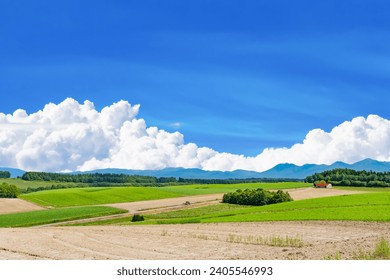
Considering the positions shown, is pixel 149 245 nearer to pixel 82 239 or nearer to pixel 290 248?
pixel 82 239

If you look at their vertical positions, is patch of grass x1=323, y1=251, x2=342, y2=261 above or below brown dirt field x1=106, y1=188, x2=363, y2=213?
above

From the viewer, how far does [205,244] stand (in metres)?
44.8

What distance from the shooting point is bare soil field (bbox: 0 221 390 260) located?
3666cm

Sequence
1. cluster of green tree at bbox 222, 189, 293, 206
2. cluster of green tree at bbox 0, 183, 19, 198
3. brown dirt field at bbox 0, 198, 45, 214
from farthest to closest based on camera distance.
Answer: cluster of green tree at bbox 0, 183, 19, 198 → brown dirt field at bbox 0, 198, 45, 214 → cluster of green tree at bbox 222, 189, 293, 206

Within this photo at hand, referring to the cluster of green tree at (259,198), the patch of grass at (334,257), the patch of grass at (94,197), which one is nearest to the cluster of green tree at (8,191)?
the patch of grass at (94,197)

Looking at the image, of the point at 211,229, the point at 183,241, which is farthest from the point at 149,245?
the point at 211,229

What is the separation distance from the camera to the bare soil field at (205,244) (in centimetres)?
A: 3666

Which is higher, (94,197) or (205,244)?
(205,244)

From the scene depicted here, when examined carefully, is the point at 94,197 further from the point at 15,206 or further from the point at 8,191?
the point at 8,191

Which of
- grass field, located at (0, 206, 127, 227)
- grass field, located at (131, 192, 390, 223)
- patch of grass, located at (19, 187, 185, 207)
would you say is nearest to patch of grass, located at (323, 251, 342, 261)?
grass field, located at (131, 192, 390, 223)

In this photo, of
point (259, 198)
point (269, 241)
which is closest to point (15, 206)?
point (259, 198)

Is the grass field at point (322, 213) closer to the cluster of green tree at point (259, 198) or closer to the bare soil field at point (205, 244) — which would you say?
the bare soil field at point (205, 244)

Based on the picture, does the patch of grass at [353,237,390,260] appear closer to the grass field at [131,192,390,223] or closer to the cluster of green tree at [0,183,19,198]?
the grass field at [131,192,390,223]
